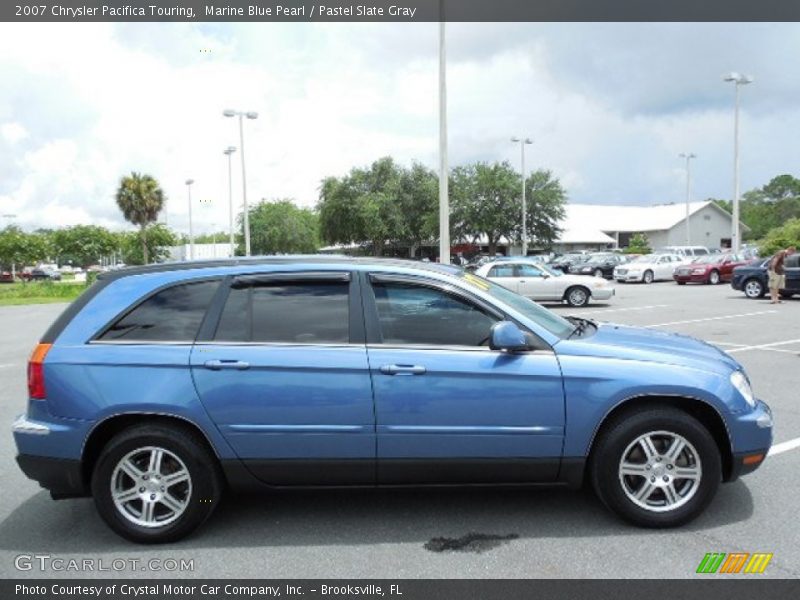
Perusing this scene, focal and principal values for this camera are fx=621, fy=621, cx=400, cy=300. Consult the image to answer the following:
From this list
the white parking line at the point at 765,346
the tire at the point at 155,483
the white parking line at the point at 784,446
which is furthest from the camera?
the white parking line at the point at 765,346

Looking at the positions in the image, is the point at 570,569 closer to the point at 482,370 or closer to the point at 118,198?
the point at 482,370

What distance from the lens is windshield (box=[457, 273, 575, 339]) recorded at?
4.09 m

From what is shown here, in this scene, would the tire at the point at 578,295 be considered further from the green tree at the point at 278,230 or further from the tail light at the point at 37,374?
the green tree at the point at 278,230

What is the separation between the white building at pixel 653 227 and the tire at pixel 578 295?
161ft

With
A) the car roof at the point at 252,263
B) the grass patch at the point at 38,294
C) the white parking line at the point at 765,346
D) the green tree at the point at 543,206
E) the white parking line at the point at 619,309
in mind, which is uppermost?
the green tree at the point at 543,206

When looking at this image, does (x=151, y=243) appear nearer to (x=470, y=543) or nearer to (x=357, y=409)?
(x=357, y=409)

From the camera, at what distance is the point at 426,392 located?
3.71 metres

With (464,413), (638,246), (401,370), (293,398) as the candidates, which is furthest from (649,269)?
(638,246)

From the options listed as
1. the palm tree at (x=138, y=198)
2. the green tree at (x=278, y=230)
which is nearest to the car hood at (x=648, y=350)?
the palm tree at (x=138, y=198)

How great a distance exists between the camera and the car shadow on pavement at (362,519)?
12.5ft

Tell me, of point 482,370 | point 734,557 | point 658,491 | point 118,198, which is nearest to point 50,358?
point 482,370

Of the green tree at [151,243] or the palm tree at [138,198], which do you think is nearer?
the palm tree at [138,198]

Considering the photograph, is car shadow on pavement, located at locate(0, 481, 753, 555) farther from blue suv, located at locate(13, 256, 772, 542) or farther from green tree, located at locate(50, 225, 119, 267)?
green tree, located at locate(50, 225, 119, 267)

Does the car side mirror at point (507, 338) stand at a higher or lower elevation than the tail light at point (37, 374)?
higher
